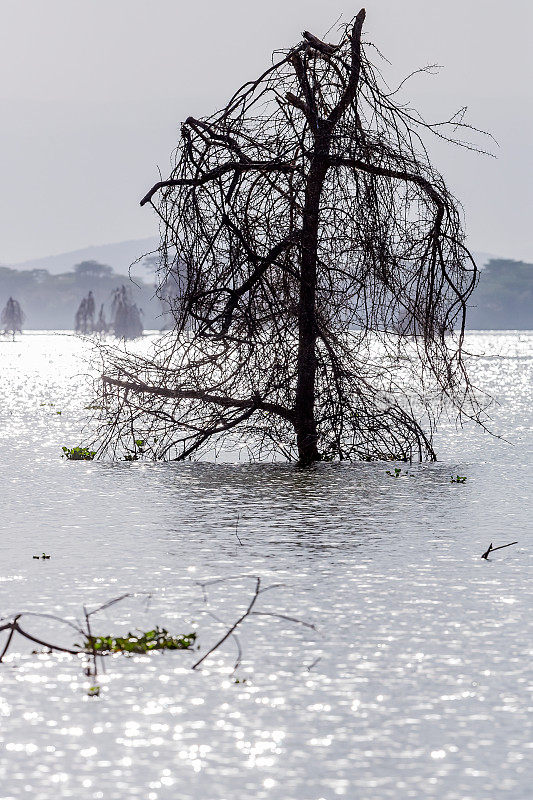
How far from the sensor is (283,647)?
23.3 ft

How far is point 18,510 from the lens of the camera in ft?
42.2

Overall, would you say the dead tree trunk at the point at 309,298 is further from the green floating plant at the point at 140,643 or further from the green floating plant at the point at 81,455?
the green floating plant at the point at 140,643

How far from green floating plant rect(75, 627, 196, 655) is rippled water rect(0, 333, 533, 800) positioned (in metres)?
0.13

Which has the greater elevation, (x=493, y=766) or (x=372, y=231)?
(x=372, y=231)

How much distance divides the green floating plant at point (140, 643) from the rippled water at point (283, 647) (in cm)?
13

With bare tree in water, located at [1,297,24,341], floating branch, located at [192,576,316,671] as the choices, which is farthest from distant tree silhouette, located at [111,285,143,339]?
floating branch, located at [192,576,316,671]

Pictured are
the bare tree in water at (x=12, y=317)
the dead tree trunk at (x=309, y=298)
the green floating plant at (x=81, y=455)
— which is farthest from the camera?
the bare tree in water at (x=12, y=317)

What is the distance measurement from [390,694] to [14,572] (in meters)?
3.93

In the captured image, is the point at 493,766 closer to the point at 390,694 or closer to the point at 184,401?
the point at 390,694

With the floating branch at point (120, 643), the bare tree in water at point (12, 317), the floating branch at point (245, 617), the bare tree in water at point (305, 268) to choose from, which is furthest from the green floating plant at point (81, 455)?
the bare tree in water at point (12, 317)

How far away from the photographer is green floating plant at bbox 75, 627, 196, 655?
7.05m

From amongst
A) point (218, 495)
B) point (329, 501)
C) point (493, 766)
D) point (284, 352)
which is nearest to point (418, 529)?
point (329, 501)

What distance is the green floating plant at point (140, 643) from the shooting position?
23.1 feet

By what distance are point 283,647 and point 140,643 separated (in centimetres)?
79
